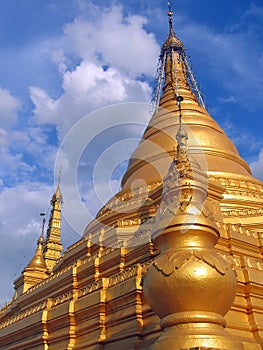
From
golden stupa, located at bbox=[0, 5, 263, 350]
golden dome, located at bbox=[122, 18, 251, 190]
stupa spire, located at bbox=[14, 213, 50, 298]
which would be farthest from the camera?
stupa spire, located at bbox=[14, 213, 50, 298]

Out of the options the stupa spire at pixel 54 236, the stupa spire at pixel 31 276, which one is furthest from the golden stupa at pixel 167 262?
the stupa spire at pixel 54 236

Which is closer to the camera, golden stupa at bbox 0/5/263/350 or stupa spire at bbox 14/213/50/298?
golden stupa at bbox 0/5/263/350

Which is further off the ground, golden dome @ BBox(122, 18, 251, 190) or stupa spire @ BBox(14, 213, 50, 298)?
golden dome @ BBox(122, 18, 251, 190)

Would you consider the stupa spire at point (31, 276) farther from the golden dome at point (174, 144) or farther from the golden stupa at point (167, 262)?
the golden dome at point (174, 144)

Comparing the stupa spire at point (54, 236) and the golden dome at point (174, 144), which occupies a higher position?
the stupa spire at point (54, 236)

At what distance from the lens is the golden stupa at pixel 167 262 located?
589 cm

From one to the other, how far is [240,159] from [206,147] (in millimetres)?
2072

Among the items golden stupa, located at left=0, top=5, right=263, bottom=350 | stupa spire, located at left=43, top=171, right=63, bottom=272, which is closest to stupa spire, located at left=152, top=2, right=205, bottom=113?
golden stupa, located at left=0, top=5, right=263, bottom=350

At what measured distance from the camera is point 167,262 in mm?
6102

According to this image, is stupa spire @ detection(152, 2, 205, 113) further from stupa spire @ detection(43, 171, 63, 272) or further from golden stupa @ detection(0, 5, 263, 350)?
stupa spire @ detection(43, 171, 63, 272)

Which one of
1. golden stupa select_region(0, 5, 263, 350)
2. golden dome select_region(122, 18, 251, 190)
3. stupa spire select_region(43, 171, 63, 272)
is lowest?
golden stupa select_region(0, 5, 263, 350)

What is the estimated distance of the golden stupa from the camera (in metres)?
5.89

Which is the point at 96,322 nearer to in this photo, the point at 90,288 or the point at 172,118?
the point at 90,288

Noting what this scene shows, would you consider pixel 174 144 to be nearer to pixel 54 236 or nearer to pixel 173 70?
pixel 173 70
